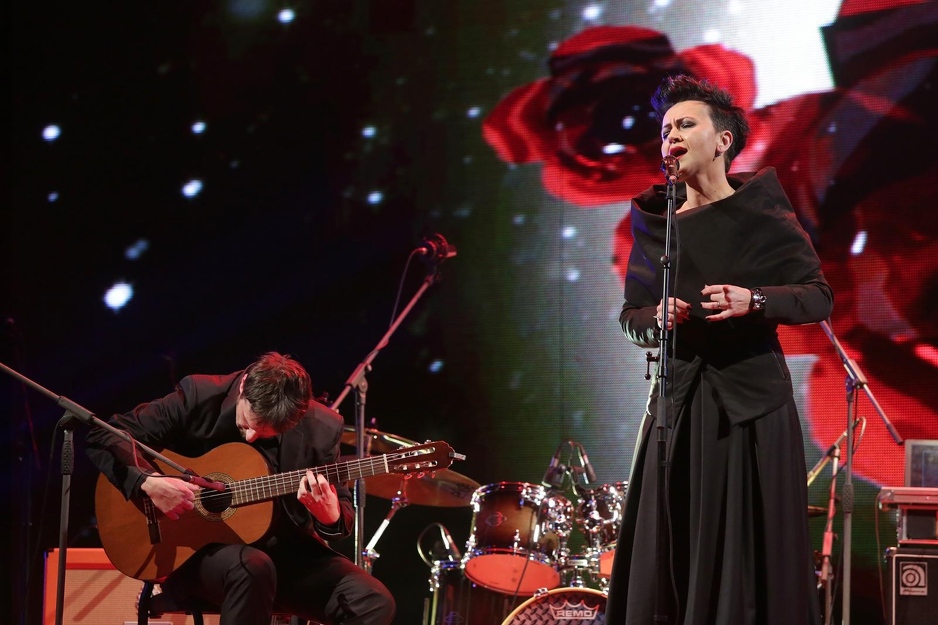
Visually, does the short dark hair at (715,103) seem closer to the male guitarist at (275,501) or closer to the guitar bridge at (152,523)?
the male guitarist at (275,501)

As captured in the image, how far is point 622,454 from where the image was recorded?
18.3ft

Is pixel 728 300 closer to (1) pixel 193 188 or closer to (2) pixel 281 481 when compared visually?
(2) pixel 281 481

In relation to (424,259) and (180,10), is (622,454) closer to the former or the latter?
(424,259)

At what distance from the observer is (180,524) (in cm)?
380

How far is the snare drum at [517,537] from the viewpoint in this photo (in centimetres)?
477

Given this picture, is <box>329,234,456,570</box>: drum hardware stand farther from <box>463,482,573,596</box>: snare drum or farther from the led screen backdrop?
<box>463,482,573,596</box>: snare drum

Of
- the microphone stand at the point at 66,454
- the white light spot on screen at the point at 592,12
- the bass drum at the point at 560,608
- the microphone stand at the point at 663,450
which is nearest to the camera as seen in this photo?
the microphone stand at the point at 663,450

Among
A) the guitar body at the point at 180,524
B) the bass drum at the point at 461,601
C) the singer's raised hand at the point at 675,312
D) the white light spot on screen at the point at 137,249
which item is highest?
the white light spot on screen at the point at 137,249

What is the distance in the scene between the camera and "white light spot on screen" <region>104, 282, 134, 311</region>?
6.32 m

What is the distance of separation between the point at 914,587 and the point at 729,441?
2.09m

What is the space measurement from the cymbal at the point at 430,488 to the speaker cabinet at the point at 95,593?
39.7 inches

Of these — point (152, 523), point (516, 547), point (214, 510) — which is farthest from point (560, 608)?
point (152, 523)

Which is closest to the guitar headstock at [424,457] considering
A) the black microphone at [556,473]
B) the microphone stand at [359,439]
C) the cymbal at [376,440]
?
the microphone stand at [359,439]

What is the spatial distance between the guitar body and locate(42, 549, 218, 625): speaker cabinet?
29.8 inches
